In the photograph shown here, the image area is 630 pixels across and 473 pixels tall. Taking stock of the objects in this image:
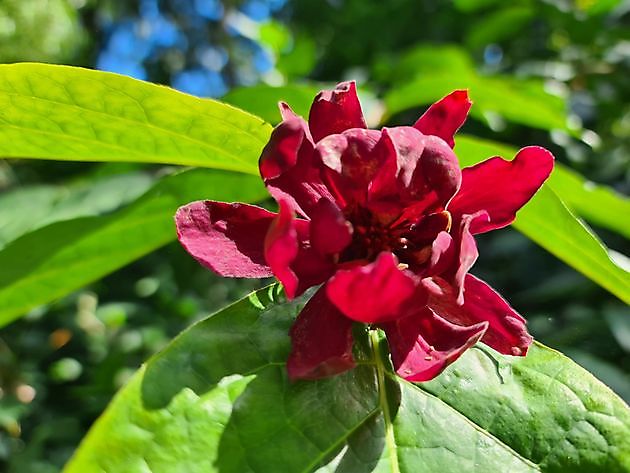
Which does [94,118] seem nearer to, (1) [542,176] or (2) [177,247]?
(1) [542,176]

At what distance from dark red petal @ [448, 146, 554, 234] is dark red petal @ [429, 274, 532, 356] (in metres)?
0.04

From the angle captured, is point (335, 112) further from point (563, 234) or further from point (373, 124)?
point (373, 124)

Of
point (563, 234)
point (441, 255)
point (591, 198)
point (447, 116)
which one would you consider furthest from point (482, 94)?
point (441, 255)

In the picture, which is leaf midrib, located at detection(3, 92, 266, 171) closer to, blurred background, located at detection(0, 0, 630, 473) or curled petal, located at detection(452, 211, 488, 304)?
curled petal, located at detection(452, 211, 488, 304)

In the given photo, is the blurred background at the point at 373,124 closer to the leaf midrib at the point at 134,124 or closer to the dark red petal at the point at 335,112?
the leaf midrib at the point at 134,124

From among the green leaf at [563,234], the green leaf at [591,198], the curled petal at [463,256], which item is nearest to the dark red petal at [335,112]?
the curled petal at [463,256]

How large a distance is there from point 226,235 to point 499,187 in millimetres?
191

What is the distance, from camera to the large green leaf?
1.42 feet

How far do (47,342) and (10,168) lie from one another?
672 millimetres

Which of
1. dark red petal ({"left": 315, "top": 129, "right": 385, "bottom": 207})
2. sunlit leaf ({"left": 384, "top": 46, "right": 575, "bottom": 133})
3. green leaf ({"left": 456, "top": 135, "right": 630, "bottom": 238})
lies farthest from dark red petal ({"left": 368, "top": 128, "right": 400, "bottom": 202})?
sunlit leaf ({"left": 384, "top": 46, "right": 575, "bottom": 133})

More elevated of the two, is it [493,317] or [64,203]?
[493,317]

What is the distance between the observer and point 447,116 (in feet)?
1.80

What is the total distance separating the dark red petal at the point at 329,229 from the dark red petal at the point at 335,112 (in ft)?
0.29

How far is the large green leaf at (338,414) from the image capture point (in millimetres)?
432
